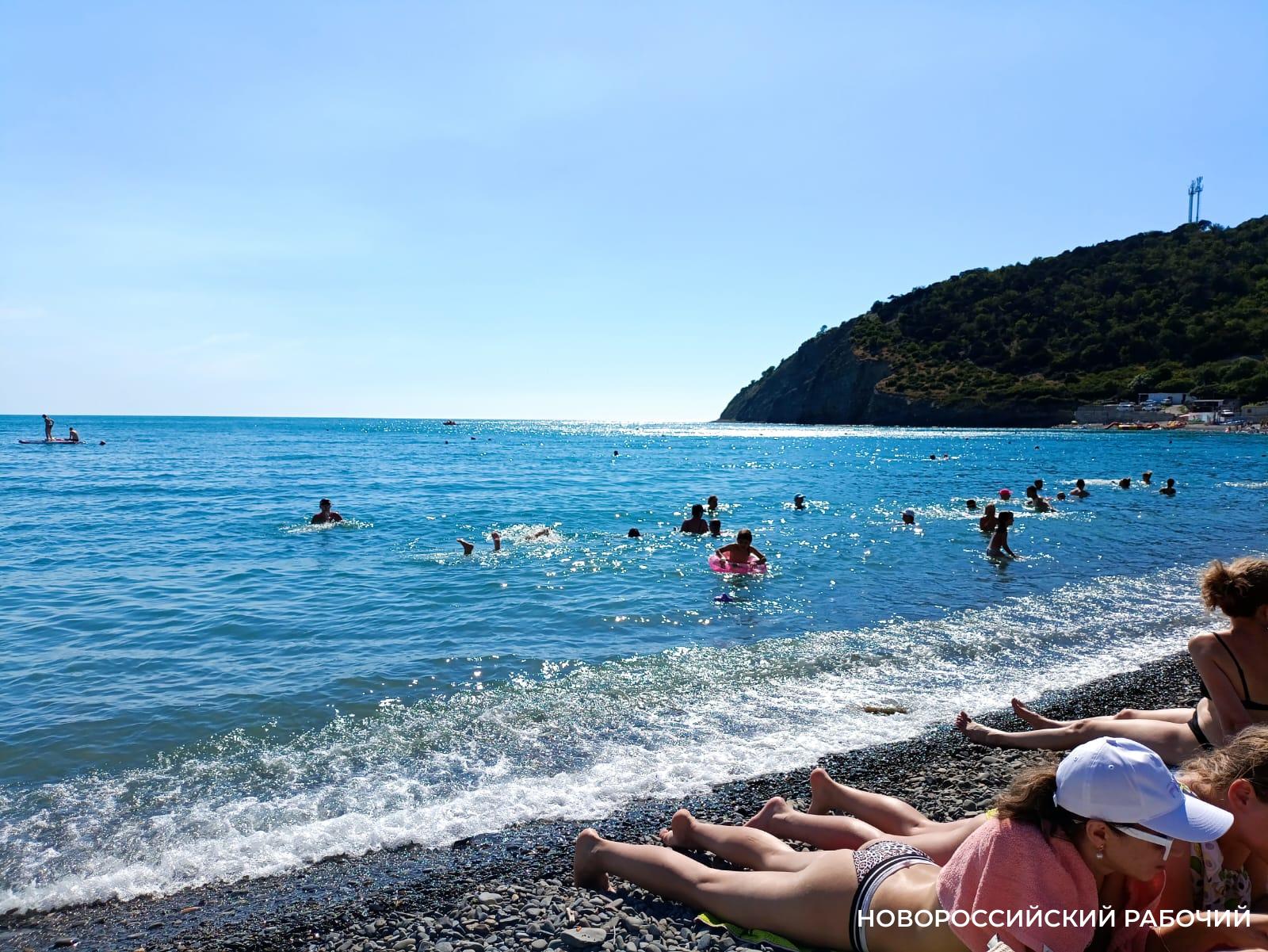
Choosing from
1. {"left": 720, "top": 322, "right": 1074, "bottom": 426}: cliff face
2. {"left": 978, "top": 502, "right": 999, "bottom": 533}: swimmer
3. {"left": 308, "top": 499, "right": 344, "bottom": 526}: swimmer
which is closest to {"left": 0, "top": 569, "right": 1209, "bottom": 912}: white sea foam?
{"left": 978, "top": 502, "right": 999, "bottom": 533}: swimmer

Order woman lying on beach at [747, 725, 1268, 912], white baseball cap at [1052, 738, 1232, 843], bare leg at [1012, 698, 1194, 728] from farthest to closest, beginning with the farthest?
bare leg at [1012, 698, 1194, 728], woman lying on beach at [747, 725, 1268, 912], white baseball cap at [1052, 738, 1232, 843]

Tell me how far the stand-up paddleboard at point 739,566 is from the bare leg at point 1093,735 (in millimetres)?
7978

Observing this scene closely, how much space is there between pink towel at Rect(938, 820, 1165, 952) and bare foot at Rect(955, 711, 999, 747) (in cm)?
398

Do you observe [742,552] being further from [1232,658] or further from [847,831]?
[847,831]

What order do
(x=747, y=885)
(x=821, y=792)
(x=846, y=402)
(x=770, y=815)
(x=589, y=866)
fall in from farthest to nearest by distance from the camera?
Result: (x=846, y=402) < (x=821, y=792) < (x=770, y=815) < (x=589, y=866) < (x=747, y=885)

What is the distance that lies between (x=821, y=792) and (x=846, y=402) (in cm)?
12510

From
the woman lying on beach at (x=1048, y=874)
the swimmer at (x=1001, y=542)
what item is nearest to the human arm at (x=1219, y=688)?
the woman lying on beach at (x=1048, y=874)

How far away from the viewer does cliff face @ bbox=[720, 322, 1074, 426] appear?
319 ft

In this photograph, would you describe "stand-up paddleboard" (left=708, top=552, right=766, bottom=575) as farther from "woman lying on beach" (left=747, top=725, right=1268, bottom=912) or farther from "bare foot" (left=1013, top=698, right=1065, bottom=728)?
"woman lying on beach" (left=747, top=725, right=1268, bottom=912)

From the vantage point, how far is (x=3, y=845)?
537 cm

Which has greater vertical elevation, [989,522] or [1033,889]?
[1033,889]

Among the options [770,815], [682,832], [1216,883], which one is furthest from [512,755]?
[1216,883]

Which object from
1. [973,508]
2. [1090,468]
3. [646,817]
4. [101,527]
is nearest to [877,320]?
[1090,468]

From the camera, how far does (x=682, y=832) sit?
188 inches
